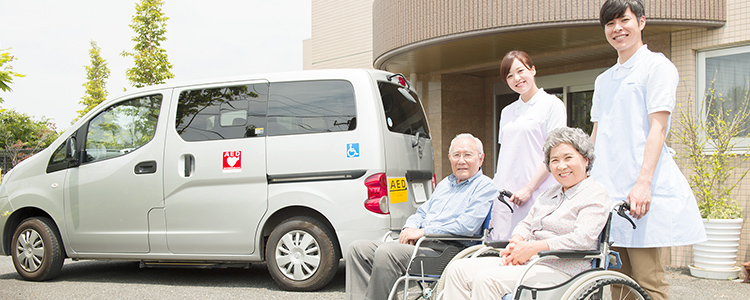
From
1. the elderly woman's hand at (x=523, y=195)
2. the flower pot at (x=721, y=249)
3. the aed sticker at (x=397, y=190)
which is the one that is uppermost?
the elderly woman's hand at (x=523, y=195)

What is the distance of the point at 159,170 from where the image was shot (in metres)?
5.96

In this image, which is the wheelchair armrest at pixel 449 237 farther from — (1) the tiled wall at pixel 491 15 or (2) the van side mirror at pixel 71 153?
(2) the van side mirror at pixel 71 153

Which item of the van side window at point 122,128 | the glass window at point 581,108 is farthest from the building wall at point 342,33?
the van side window at point 122,128

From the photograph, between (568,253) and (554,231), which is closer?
(568,253)

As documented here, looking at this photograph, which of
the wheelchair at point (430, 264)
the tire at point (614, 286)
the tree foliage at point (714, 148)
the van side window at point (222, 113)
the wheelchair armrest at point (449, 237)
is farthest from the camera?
the tree foliage at point (714, 148)

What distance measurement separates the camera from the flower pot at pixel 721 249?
6.10m

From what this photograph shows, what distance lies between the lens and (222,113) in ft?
19.4

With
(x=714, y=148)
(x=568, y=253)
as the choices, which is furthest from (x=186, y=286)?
(x=714, y=148)

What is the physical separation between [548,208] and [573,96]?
712 centimetres

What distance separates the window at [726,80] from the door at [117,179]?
587 cm

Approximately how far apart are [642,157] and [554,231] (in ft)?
1.77

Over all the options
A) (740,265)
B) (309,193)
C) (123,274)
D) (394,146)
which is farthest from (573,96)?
(123,274)

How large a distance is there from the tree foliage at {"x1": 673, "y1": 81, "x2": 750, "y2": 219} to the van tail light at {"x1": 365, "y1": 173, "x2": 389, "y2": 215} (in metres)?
3.43

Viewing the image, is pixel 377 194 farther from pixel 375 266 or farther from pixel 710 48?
pixel 710 48
